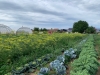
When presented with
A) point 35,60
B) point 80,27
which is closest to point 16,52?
point 35,60

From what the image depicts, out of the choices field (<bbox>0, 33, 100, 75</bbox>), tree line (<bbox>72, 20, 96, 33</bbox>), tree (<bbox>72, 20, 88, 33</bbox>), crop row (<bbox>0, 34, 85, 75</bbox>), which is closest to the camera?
field (<bbox>0, 33, 100, 75</bbox>)

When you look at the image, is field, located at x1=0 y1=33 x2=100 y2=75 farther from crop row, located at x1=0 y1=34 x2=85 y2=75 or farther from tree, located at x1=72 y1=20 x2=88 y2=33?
tree, located at x1=72 y1=20 x2=88 y2=33

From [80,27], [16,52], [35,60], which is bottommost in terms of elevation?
[80,27]

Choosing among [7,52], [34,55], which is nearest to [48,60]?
[34,55]

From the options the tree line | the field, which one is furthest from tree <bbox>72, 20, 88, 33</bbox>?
the field

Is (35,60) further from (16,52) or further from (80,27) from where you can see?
(80,27)

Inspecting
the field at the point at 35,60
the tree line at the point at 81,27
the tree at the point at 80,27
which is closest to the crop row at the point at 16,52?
the field at the point at 35,60

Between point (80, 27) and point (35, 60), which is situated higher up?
point (35, 60)

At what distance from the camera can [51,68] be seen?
4.95 m

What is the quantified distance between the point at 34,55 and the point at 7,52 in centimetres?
164

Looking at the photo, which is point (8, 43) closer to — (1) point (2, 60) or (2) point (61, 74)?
(1) point (2, 60)

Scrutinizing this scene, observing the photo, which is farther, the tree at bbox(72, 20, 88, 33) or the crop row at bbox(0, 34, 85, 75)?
the tree at bbox(72, 20, 88, 33)

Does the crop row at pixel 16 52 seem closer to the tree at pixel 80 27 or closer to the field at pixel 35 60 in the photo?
the field at pixel 35 60

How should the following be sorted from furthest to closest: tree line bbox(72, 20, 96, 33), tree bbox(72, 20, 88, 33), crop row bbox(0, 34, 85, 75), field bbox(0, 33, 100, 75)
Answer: tree bbox(72, 20, 88, 33)
tree line bbox(72, 20, 96, 33)
crop row bbox(0, 34, 85, 75)
field bbox(0, 33, 100, 75)
